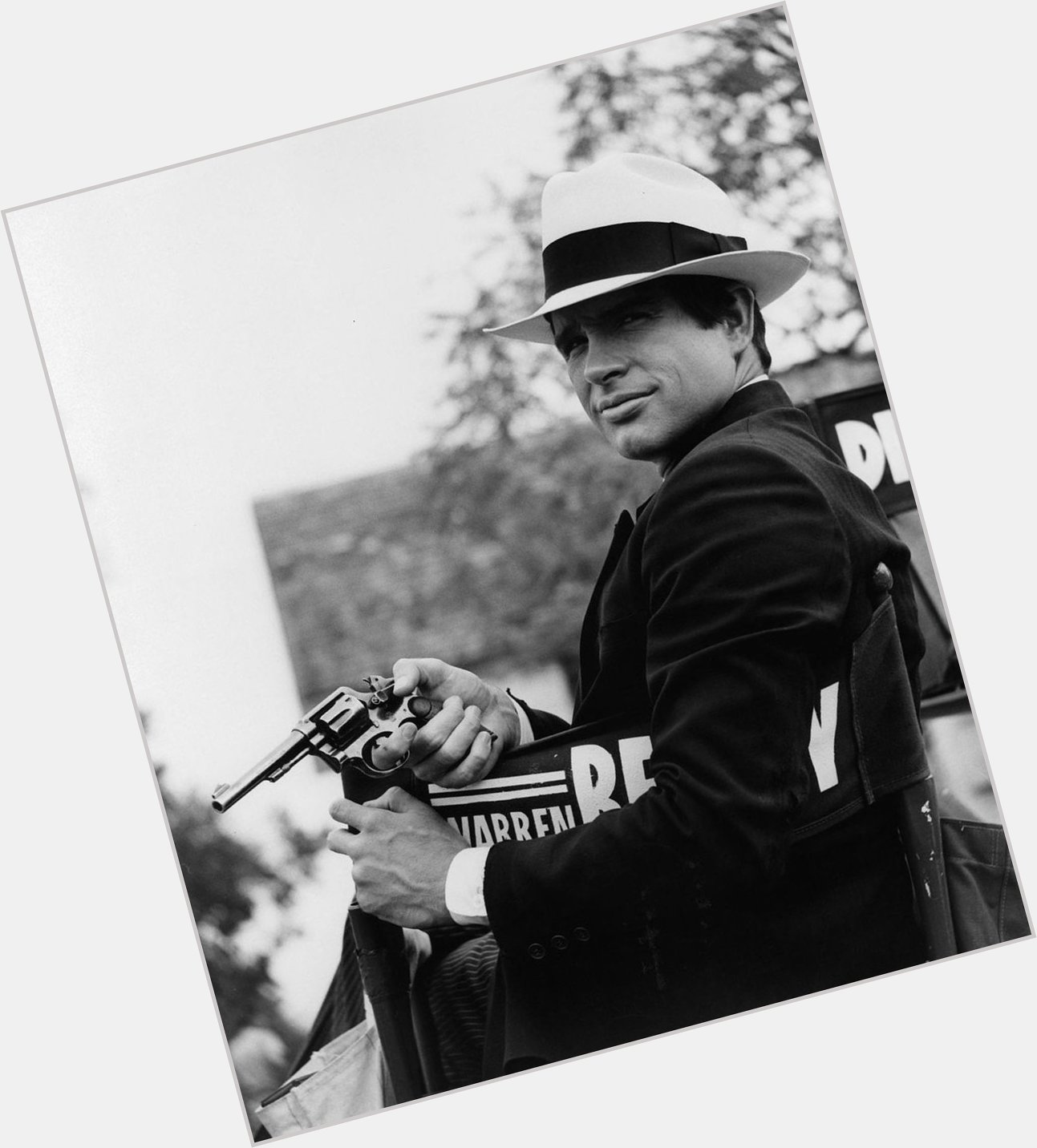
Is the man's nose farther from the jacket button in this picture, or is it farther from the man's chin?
the jacket button

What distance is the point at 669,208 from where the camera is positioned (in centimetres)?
340

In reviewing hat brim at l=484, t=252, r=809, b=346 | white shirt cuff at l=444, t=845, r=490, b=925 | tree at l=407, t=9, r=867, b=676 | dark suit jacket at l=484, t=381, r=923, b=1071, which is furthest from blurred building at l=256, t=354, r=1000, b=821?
white shirt cuff at l=444, t=845, r=490, b=925

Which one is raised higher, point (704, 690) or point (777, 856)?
point (704, 690)

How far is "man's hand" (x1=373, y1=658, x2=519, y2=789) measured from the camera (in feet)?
11.3

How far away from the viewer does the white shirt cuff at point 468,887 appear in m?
3.32

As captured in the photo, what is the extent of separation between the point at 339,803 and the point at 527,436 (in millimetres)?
1169

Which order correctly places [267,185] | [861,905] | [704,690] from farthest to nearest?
[267,185]
[861,905]
[704,690]

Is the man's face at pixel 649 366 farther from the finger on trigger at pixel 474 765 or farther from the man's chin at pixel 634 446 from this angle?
the finger on trigger at pixel 474 765

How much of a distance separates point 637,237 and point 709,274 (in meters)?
0.23

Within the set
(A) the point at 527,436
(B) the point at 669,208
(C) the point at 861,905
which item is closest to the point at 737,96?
(B) the point at 669,208

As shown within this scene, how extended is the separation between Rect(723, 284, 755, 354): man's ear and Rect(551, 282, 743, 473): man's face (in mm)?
12

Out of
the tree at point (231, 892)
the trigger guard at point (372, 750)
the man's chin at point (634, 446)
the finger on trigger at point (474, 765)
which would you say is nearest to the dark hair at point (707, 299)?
the man's chin at point (634, 446)

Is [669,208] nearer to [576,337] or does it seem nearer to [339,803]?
[576,337]

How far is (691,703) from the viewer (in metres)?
3.11
